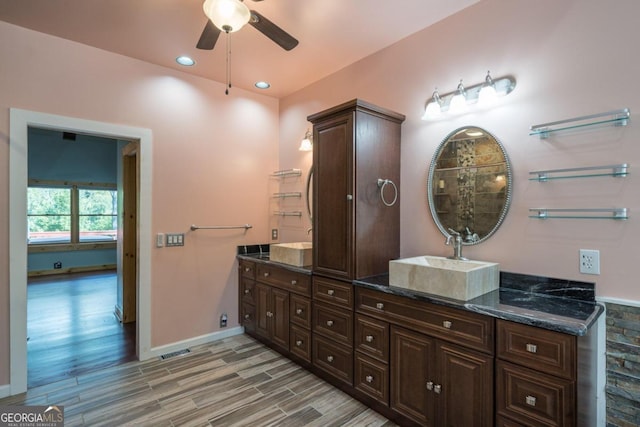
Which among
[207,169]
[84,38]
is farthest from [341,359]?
[84,38]

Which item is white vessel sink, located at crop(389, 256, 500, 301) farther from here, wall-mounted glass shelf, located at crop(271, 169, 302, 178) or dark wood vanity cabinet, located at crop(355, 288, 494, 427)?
wall-mounted glass shelf, located at crop(271, 169, 302, 178)

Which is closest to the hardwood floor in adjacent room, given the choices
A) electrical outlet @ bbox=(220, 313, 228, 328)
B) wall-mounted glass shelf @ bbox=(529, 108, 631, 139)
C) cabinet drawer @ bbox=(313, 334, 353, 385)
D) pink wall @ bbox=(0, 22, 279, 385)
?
pink wall @ bbox=(0, 22, 279, 385)

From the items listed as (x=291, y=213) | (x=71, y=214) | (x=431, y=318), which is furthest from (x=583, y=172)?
(x=71, y=214)

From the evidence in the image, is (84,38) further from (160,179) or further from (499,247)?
(499,247)

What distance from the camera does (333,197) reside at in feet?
8.02

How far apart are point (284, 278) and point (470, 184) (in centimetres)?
176

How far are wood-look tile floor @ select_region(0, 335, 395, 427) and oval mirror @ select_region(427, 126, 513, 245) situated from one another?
1.44 m

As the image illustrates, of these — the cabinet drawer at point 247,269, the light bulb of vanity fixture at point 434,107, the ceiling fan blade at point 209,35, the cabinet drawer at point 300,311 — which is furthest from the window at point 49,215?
the light bulb of vanity fixture at point 434,107

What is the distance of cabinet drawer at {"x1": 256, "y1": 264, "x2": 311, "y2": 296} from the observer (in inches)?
107

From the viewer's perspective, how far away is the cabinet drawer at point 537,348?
4.41 ft

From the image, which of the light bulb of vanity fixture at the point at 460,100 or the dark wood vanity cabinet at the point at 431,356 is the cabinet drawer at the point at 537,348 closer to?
the dark wood vanity cabinet at the point at 431,356

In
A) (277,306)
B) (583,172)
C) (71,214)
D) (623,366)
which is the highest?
(583,172)

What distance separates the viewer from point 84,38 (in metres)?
2.59

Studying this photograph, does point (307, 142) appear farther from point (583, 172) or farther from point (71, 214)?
point (71, 214)
